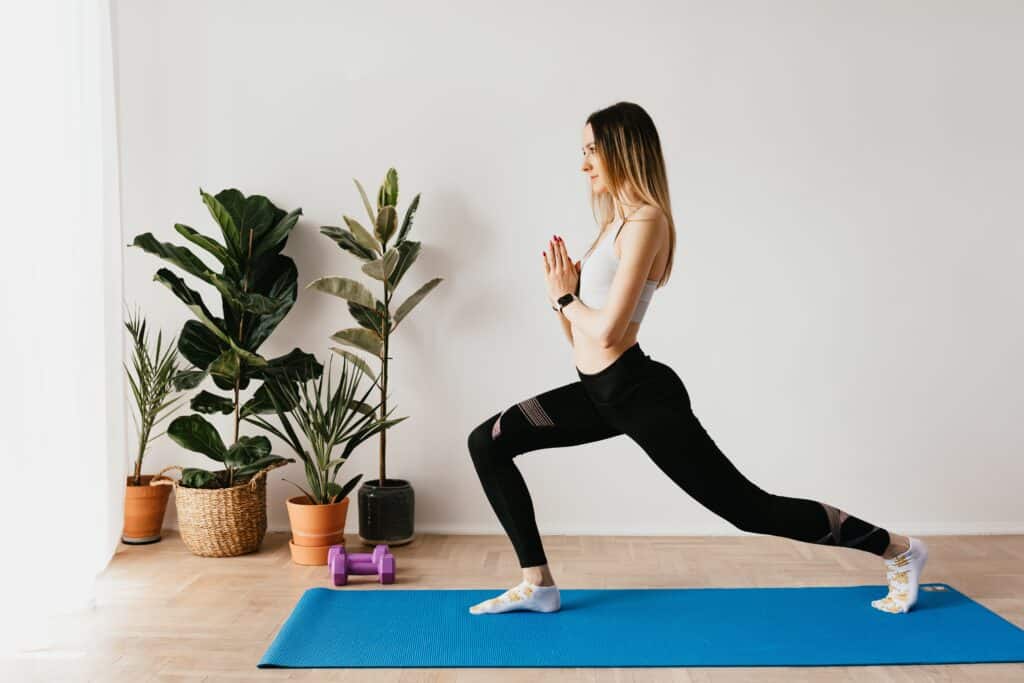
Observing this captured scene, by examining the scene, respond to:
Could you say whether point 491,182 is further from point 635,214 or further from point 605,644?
point 605,644

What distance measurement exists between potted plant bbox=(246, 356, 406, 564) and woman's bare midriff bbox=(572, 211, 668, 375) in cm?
109

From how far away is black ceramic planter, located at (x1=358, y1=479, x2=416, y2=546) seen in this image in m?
3.57

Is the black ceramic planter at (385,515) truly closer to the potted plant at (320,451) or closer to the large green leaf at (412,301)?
the potted plant at (320,451)

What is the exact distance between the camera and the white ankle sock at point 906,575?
9.00 feet

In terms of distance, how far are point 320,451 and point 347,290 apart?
0.60 metres

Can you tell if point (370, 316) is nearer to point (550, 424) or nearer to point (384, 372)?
point (384, 372)

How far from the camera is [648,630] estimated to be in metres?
2.61

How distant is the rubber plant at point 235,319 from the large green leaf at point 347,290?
0.19 metres

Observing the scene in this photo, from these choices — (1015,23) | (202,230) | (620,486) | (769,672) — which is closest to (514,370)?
(620,486)

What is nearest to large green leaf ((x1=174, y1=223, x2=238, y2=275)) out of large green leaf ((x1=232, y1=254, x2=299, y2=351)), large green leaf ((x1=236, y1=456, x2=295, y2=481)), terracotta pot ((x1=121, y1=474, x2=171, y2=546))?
large green leaf ((x1=232, y1=254, x2=299, y2=351))

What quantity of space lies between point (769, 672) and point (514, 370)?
1.75 m

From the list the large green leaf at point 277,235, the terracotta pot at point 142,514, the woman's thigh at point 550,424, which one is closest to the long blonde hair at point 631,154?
the woman's thigh at point 550,424

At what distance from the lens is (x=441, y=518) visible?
3844 millimetres

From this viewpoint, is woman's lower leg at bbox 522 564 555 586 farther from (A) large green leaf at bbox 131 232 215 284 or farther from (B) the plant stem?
(A) large green leaf at bbox 131 232 215 284
